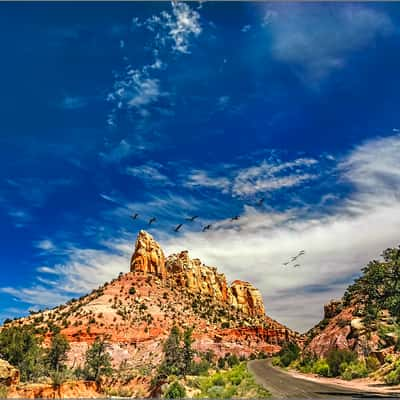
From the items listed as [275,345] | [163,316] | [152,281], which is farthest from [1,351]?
[275,345]

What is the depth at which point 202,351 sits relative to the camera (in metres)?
80.2

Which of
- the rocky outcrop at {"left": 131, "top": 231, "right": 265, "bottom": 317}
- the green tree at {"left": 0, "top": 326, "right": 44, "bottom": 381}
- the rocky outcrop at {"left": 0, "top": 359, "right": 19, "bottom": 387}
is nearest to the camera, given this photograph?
the rocky outcrop at {"left": 0, "top": 359, "right": 19, "bottom": 387}

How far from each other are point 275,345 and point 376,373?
8294 centimetres

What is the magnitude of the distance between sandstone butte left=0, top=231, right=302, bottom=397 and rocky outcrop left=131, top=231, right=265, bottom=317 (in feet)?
1.17

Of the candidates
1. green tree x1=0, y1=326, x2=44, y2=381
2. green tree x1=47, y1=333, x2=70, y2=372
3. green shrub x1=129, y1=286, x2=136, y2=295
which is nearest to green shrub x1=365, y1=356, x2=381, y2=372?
green tree x1=0, y1=326, x2=44, y2=381

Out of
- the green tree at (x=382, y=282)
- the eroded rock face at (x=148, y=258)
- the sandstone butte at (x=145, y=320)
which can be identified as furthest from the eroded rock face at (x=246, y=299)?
the green tree at (x=382, y=282)

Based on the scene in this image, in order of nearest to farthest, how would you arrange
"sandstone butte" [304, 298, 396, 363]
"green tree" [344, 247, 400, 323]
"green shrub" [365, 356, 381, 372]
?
1. "green tree" [344, 247, 400, 323]
2. "green shrub" [365, 356, 381, 372]
3. "sandstone butte" [304, 298, 396, 363]

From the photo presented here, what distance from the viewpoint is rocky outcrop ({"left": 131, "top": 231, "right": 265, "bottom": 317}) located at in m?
132

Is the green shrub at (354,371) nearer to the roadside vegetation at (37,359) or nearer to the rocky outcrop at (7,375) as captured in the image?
the rocky outcrop at (7,375)

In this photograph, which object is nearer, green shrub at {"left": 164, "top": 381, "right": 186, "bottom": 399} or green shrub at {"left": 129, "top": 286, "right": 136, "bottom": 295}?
green shrub at {"left": 164, "top": 381, "right": 186, "bottom": 399}

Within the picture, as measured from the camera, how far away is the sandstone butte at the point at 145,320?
7794 cm

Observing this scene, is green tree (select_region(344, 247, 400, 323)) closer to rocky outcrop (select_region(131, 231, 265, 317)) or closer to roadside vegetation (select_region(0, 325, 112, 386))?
roadside vegetation (select_region(0, 325, 112, 386))

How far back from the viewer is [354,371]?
3612cm

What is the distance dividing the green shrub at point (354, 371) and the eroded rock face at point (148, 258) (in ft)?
312
